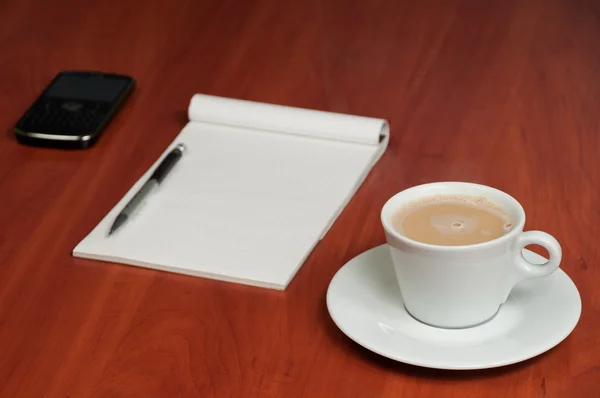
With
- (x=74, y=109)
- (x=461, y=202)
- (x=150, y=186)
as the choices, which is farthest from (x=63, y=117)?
(x=461, y=202)

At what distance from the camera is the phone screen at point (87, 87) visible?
47.3 inches

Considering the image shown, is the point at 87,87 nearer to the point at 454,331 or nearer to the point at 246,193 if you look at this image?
the point at 246,193

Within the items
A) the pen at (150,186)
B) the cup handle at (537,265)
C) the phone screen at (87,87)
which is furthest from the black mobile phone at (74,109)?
the cup handle at (537,265)

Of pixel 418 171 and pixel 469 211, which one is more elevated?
pixel 469 211

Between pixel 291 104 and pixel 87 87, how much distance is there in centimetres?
25

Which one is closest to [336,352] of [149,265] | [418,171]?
[149,265]

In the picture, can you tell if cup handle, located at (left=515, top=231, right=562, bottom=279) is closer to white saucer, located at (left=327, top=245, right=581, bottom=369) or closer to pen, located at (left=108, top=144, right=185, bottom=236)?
white saucer, located at (left=327, top=245, right=581, bottom=369)

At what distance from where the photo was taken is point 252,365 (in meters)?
0.78

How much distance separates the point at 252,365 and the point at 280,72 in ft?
1.93

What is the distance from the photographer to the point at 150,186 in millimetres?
1030

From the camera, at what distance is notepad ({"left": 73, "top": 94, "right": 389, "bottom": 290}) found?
92cm

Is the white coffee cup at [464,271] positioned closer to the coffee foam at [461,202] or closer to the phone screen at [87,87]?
the coffee foam at [461,202]

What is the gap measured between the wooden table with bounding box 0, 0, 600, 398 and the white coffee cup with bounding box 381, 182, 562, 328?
0.05m

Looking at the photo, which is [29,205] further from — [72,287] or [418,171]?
[418,171]
